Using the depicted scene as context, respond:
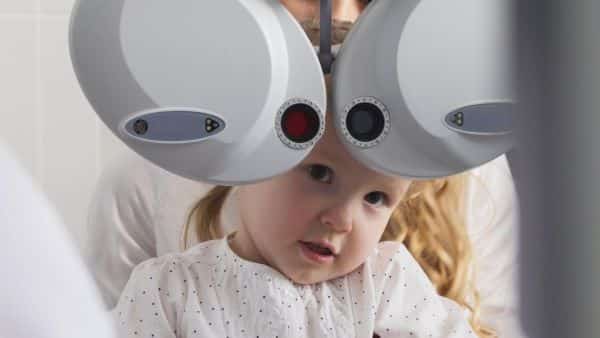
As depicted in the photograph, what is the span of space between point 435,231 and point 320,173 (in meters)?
0.13

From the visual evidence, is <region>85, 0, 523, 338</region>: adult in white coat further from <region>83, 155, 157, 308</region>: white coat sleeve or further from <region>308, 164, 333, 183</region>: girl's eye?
<region>308, 164, 333, 183</region>: girl's eye

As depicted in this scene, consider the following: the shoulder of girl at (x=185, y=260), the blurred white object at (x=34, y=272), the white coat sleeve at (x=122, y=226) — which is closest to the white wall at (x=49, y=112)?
the white coat sleeve at (x=122, y=226)

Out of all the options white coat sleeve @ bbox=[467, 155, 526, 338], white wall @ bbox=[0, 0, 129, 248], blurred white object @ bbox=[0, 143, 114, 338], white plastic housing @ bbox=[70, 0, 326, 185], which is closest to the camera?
blurred white object @ bbox=[0, 143, 114, 338]

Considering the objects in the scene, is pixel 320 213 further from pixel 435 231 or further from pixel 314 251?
pixel 435 231

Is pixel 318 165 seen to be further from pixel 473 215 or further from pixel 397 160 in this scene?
pixel 473 215

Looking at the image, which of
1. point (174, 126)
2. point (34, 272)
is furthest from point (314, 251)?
point (34, 272)

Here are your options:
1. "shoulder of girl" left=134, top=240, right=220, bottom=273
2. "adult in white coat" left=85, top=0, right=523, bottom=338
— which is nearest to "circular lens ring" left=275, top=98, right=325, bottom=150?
"shoulder of girl" left=134, top=240, right=220, bottom=273

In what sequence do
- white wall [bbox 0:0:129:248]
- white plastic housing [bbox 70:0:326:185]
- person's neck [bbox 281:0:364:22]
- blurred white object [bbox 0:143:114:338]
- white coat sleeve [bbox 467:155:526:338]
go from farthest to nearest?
1. white wall [bbox 0:0:129:248]
2. white coat sleeve [bbox 467:155:526:338]
3. person's neck [bbox 281:0:364:22]
4. white plastic housing [bbox 70:0:326:185]
5. blurred white object [bbox 0:143:114:338]

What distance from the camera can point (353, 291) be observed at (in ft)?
1.35

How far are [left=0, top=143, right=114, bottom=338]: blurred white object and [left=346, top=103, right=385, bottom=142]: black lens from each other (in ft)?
0.60

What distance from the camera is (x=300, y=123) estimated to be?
32 centimetres

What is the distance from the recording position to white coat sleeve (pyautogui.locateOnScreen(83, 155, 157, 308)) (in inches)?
21.1

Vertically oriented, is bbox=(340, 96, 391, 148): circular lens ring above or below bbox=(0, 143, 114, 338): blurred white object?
below

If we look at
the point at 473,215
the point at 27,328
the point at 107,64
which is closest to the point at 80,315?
the point at 27,328
